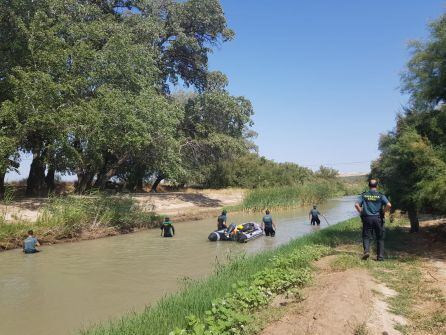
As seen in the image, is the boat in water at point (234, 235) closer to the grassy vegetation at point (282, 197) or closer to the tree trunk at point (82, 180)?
the grassy vegetation at point (282, 197)

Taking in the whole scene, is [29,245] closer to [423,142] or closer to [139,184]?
[423,142]

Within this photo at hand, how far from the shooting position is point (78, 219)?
22297mm

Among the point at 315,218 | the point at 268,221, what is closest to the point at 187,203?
the point at 315,218

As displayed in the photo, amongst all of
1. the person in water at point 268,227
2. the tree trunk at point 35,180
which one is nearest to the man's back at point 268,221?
the person in water at point 268,227

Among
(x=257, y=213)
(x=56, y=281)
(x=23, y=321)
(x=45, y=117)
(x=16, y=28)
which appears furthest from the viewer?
(x=257, y=213)

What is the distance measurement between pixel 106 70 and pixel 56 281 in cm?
1896

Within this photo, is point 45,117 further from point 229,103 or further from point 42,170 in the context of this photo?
point 229,103

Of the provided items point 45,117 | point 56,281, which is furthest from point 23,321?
point 45,117

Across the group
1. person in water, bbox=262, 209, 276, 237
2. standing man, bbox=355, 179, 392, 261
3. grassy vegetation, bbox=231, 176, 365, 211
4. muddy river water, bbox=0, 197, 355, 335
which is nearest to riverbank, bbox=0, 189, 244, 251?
muddy river water, bbox=0, 197, 355, 335

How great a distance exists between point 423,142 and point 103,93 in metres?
20.3

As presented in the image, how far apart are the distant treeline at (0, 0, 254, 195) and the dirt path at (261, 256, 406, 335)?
19.8 m

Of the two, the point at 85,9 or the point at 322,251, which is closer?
the point at 322,251

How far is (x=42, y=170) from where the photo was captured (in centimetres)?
3428

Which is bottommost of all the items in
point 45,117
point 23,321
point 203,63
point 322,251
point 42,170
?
point 23,321
